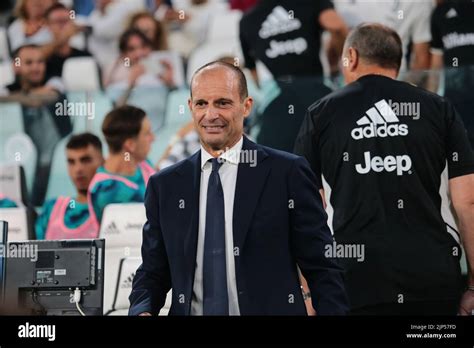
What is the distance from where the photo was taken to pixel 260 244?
3.20 meters

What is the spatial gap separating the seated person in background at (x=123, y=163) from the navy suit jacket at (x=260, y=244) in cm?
167

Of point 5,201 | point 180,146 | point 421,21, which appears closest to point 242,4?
point 180,146

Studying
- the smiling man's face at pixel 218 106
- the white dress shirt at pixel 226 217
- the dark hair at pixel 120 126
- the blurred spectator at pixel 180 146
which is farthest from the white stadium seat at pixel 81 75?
the white dress shirt at pixel 226 217

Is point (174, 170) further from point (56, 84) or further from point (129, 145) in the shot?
point (56, 84)

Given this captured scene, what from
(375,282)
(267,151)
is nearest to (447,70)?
(375,282)

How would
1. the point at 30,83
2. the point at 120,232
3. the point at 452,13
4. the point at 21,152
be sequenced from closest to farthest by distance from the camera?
1. the point at 452,13
2. the point at 120,232
3. the point at 21,152
4. the point at 30,83

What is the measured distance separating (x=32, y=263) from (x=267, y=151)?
1.00 meters

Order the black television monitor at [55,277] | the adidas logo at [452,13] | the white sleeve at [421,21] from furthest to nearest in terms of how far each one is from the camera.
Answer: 1. the white sleeve at [421,21]
2. the adidas logo at [452,13]
3. the black television monitor at [55,277]

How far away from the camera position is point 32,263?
3641 mm

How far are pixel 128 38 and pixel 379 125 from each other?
6.32 ft

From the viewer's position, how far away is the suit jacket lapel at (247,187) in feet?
10.6

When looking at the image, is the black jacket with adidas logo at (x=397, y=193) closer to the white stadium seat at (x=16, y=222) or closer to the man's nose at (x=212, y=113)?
the man's nose at (x=212, y=113)

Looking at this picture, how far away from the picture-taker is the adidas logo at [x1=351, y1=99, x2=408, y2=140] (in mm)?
3961

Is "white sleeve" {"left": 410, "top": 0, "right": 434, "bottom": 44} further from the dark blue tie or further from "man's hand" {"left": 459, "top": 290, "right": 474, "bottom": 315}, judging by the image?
the dark blue tie
